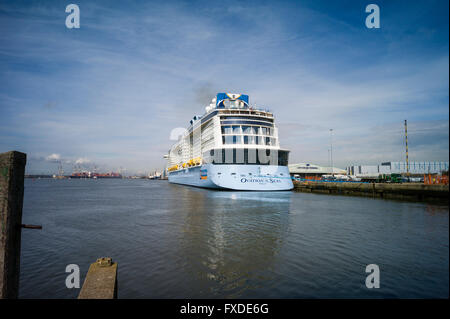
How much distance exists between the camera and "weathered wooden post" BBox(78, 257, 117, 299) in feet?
12.4

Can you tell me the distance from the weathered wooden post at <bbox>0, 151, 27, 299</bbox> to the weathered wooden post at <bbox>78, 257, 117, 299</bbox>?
0.91m

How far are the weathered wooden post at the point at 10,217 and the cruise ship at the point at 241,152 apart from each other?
3217cm

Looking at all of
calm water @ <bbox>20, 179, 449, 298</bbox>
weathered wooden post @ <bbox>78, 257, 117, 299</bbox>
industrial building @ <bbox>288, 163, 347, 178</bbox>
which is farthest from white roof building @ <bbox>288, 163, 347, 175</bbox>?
weathered wooden post @ <bbox>78, 257, 117, 299</bbox>

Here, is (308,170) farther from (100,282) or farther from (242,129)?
(100,282)

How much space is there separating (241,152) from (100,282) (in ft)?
110

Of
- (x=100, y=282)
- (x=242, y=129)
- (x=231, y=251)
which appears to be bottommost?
(x=231, y=251)

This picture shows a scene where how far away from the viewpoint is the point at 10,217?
333 centimetres

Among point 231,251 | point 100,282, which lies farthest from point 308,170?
point 100,282

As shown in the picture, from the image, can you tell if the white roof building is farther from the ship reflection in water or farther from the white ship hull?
the ship reflection in water

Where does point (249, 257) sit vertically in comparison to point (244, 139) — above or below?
below

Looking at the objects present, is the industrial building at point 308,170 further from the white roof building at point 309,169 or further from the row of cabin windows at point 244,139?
the row of cabin windows at point 244,139

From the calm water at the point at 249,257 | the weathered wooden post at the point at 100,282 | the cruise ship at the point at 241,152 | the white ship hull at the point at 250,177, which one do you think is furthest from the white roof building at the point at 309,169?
the weathered wooden post at the point at 100,282

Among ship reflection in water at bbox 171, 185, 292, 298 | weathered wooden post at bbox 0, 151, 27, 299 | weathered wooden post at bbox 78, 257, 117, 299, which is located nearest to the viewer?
weathered wooden post at bbox 0, 151, 27, 299
